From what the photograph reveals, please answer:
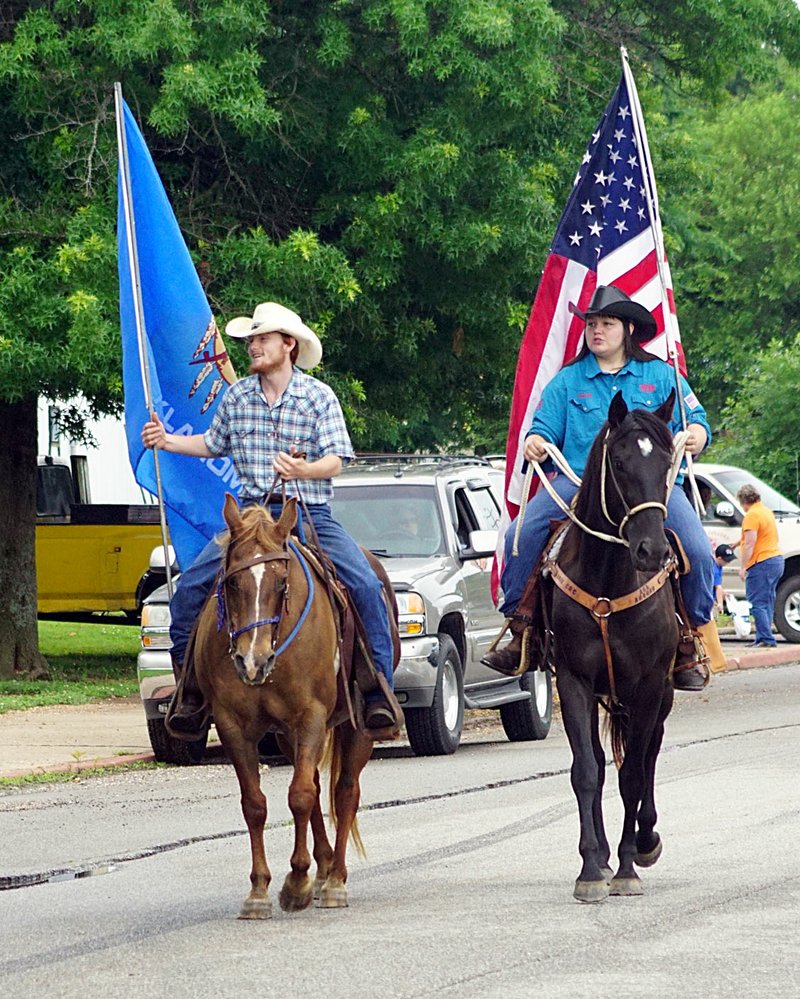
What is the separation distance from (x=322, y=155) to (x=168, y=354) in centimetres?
745

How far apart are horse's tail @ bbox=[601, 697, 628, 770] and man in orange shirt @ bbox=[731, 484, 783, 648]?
17.4 m

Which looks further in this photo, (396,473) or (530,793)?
(396,473)

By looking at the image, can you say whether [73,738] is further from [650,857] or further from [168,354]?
[650,857]

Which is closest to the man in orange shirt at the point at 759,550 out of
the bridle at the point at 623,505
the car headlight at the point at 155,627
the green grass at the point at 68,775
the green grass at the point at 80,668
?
the green grass at the point at 80,668

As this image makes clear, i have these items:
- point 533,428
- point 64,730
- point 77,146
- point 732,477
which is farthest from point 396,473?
point 732,477

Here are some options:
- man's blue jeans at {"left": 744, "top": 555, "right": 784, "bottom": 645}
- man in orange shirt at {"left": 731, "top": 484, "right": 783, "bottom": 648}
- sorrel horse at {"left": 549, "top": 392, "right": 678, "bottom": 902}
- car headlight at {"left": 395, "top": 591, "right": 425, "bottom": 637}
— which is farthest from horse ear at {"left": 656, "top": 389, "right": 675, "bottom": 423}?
man's blue jeans at {"left": 744, "top": 555, "right": 784, "bottom": 645}

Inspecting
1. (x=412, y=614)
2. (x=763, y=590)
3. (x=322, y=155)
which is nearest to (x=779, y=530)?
(x=763, y=590)

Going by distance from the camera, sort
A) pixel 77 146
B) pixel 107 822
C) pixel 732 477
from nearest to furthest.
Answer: pixel 107 822 < pixel 77 146 < pixel 732 477

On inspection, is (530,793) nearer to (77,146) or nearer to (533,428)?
(533,428)

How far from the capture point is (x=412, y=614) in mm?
14984

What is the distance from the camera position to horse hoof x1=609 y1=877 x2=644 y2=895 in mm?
8227

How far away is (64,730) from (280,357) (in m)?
8.99

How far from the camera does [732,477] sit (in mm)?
30219

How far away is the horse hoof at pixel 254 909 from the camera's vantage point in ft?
25.8
